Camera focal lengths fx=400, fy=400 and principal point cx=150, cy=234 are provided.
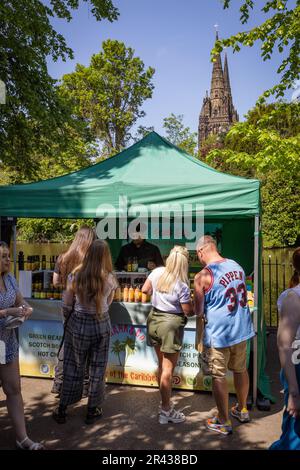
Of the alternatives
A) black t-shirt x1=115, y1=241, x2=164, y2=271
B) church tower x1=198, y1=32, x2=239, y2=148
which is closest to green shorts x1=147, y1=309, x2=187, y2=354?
black t-shirt x1=115, y1=241, x2=164, y2=271

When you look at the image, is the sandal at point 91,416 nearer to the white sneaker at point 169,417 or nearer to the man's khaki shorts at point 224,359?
the white sneaker at point 169,417

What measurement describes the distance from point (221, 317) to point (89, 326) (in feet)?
3.93

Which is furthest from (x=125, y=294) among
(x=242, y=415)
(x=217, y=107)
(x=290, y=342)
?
(x=217, y=107)

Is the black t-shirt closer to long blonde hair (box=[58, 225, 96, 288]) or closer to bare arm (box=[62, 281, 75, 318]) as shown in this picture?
long blonde hair (box=[58, 225, 96, 288])

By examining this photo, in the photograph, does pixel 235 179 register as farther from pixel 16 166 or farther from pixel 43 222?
pixel 43 222

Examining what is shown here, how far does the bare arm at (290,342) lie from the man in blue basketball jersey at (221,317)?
4.10ft

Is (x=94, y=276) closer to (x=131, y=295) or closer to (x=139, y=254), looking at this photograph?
(x=131, y=295)

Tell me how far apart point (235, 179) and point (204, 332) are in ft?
5.91

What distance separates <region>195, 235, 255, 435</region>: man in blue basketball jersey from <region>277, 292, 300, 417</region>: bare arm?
1250mm

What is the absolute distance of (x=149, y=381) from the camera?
477cm

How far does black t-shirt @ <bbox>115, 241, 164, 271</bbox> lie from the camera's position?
634 cm

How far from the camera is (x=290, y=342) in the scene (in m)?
2.19

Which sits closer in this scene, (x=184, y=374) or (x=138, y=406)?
(x=138, y=406)
